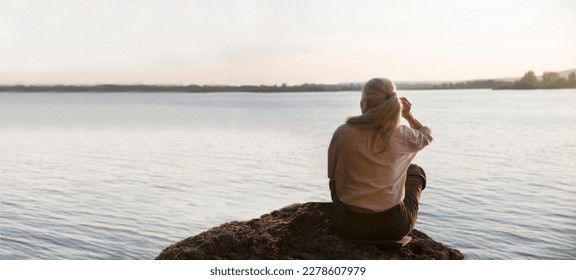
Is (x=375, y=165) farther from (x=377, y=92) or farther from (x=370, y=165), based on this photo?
(x=377, y=92)

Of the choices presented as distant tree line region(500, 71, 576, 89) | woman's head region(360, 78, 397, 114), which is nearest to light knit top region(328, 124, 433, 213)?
woman's head region(360, 78, 397, 114)

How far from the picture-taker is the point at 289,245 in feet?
9.50

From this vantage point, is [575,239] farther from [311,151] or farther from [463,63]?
[311,151]

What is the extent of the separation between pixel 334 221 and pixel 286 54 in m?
3.52

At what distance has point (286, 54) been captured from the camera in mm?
6172

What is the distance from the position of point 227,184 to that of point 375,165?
10.0ft

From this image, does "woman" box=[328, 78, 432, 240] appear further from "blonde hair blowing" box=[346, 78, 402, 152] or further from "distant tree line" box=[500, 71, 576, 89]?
"distant tree line" box=[500, 71, 576, 89]

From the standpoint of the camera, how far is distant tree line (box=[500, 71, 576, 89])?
6246 millimetres

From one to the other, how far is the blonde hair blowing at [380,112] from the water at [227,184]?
3.99 feet

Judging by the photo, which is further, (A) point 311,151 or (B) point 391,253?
(A) point 311,151

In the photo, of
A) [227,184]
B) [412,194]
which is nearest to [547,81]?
[227,184]

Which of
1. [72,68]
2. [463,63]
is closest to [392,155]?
[463,63]

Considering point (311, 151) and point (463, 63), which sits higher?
point (463, 63)

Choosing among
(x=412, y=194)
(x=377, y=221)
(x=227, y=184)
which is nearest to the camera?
(x=377, y=221)
